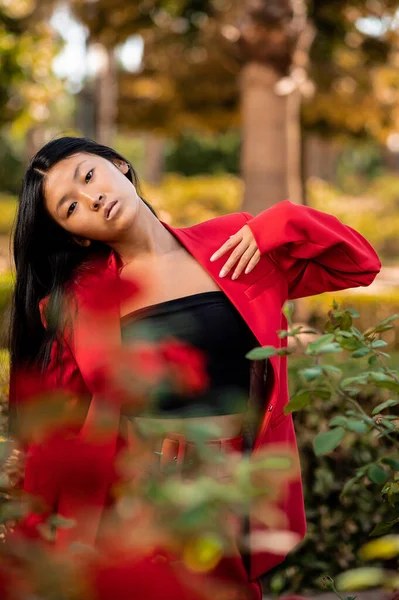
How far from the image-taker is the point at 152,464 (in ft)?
2.82

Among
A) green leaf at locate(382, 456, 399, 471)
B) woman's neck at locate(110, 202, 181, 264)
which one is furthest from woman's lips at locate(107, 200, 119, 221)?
green leaf at locate(382, 456, 399, 471)

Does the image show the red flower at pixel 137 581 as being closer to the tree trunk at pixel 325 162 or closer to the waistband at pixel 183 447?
the waistband at pixel 183 447

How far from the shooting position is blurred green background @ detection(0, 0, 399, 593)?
326 cm

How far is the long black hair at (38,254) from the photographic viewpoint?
6.59ft

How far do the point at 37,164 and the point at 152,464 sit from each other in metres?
1.29

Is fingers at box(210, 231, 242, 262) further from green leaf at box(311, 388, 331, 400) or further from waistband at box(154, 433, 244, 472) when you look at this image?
green leaf at box(311, 388, 331, 400)

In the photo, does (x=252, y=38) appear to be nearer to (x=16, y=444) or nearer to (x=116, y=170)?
(x=116, y=170)

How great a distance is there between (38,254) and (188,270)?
1.20 ft

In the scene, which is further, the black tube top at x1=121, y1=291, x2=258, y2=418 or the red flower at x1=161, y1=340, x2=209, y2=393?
the black tube top at x1=121, y1=291, x2=258, y2=418

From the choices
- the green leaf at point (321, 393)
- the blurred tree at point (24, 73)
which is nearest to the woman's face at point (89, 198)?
the green leaf at point (321, 393)

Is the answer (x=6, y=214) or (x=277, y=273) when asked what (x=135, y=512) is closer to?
(x=277, y=273)

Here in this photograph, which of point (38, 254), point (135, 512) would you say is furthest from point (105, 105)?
point (135, 512)

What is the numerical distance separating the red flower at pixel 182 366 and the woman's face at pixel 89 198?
27.7 inches


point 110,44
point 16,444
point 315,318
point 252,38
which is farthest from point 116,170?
point 110,44
